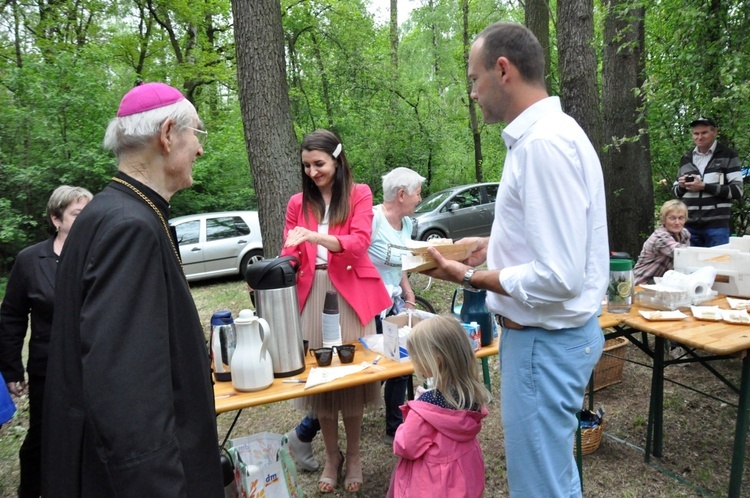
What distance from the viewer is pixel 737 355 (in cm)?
248

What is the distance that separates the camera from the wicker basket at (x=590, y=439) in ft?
10.3

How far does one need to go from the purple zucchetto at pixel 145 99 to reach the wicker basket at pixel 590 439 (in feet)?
9.88

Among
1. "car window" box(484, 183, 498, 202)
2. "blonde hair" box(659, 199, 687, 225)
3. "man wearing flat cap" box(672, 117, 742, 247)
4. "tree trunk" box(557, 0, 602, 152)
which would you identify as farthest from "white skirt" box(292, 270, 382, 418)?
"car window" box(484, 183, 498, 202)

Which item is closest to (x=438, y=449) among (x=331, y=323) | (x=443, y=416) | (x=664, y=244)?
(x=443, y=416)

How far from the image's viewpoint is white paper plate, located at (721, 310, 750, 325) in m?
2.56

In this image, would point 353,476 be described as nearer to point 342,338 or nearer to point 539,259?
point 342,338

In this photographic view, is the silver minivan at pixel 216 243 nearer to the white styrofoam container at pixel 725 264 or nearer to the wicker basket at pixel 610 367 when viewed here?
the wicker basket at pixel 610 367

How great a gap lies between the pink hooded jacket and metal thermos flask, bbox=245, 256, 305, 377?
1.91 ft

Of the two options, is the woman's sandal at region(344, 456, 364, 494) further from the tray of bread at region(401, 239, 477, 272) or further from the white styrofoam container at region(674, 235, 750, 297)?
the white styrofoam container at region(674, 235, 750, 297)

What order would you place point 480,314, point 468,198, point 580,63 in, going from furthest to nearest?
1. point 468,198
2. point 580,63
3. point 480,314

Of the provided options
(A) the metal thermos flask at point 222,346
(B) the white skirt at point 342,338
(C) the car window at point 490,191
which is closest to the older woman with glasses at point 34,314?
(A) the metal thermos flask at point 222,346

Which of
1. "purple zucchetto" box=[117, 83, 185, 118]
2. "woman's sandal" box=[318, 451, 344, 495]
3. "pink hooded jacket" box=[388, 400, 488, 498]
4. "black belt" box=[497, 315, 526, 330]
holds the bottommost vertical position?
"woman's sandal" box=[318, 451, 344, 495]

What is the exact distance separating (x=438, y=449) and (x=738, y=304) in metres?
1.99

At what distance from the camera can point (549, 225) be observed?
A: 142 centimetres
